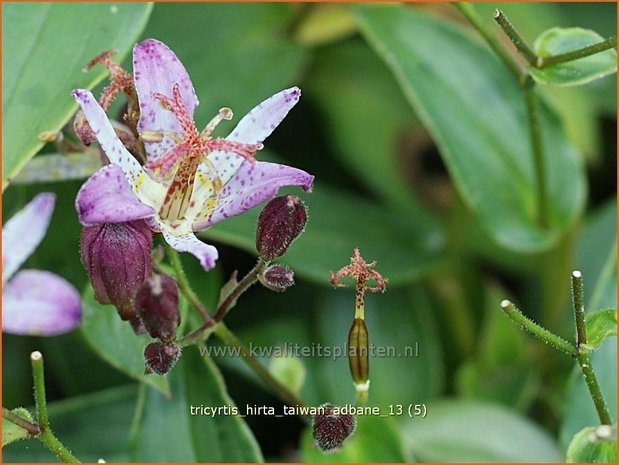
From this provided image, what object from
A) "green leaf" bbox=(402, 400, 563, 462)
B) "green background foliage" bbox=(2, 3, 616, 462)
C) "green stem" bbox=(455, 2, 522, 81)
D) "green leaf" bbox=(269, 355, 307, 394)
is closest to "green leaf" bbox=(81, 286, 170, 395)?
"green background foliage" bbox=(2, 3, 616, 462)

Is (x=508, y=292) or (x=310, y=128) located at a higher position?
(x=310, y=128)

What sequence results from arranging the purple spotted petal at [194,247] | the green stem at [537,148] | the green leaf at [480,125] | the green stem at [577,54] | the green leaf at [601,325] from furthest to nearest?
the green leaf at [480,125], the green stem at [537,148], the green stem at [577,54], the green leaf at [601,325], the purple spotted petal at [194,247]

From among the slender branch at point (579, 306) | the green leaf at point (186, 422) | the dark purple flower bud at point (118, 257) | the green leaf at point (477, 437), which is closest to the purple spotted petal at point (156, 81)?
the dark purple flower bud at point (118, 257)

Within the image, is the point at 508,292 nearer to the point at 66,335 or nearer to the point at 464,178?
the point at 464,178

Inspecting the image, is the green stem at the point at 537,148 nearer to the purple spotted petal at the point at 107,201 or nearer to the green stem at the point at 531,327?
the green stem at the point at 531,327

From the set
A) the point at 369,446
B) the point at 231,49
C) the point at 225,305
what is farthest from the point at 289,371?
the point at 231,49

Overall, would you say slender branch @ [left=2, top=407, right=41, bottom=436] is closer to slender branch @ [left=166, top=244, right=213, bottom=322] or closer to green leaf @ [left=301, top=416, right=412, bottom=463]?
slender branch @ [left=166, top=244, right=213, bottom=322]

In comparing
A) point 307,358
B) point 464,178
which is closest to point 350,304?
point 307,358
